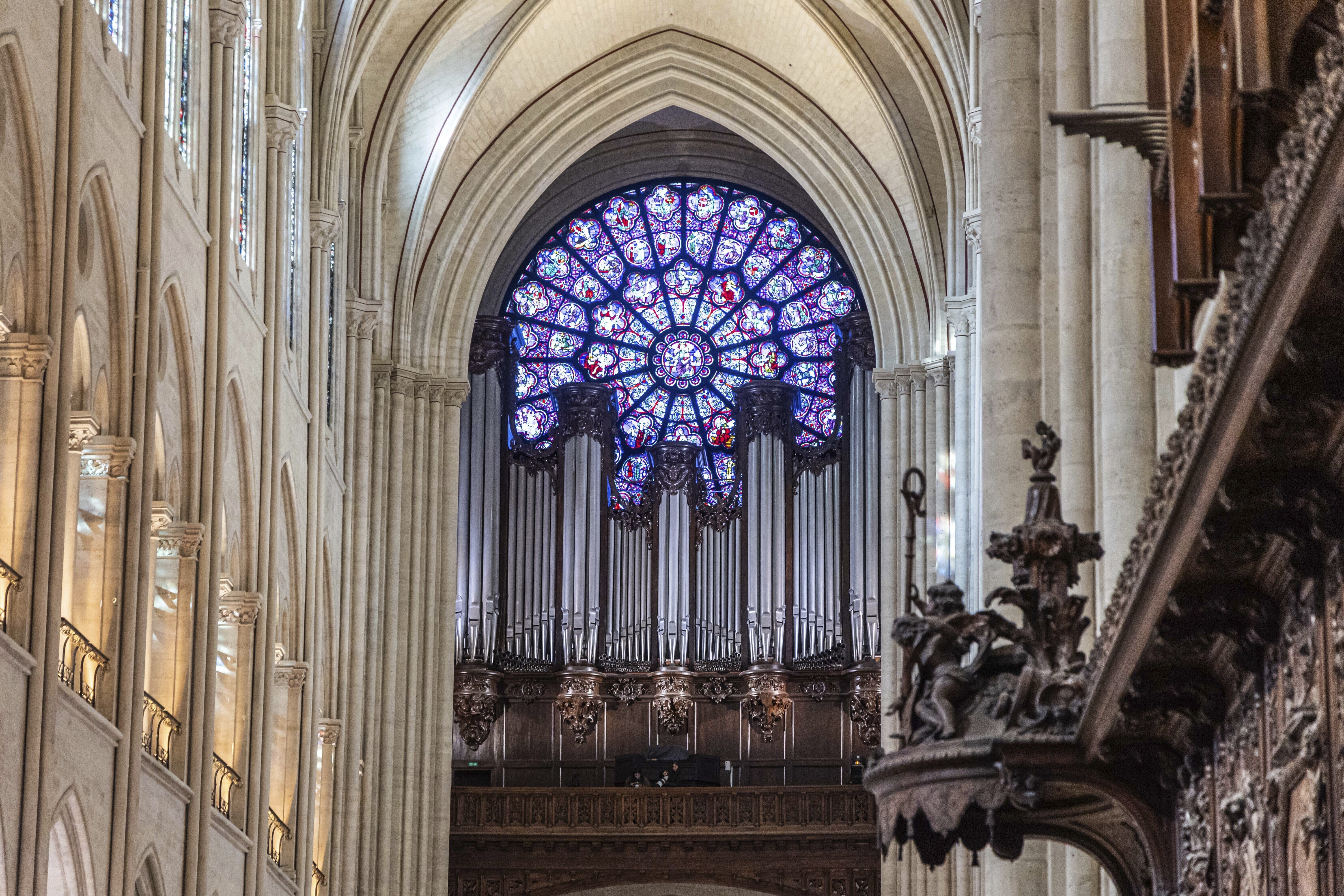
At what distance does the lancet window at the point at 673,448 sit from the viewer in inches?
1190

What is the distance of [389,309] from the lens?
91.7 ft

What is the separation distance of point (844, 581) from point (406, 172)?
7786 millimetres

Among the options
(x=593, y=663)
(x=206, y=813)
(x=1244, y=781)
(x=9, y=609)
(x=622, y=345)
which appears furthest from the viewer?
(x=622, y=345)

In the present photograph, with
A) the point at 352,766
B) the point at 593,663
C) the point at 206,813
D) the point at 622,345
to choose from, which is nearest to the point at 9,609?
the point at 206,813

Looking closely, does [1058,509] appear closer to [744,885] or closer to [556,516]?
[744,885]

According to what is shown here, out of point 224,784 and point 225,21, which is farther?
point 224,784

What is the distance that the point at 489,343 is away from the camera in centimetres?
3111

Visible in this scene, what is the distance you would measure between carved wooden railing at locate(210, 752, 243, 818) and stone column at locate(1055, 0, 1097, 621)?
9.14 m

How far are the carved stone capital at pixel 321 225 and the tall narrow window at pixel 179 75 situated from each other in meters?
4.70

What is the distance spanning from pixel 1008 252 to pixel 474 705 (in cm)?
1666

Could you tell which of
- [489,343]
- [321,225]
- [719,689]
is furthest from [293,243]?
[719,689]

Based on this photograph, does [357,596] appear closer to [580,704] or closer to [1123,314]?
[580,704]

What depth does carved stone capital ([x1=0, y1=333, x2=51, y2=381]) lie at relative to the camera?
14000 millimetres

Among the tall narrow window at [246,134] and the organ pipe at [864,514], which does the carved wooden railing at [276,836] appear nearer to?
the tall narrow window at [246,134]
